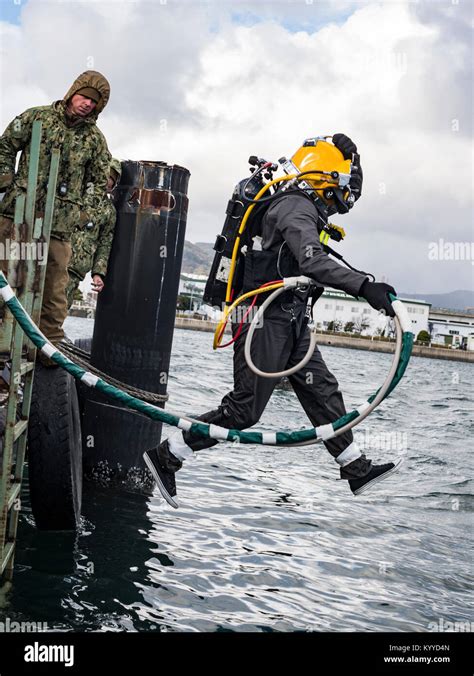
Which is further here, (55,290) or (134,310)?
(134,310)

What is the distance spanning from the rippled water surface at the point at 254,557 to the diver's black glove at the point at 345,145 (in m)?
3.23

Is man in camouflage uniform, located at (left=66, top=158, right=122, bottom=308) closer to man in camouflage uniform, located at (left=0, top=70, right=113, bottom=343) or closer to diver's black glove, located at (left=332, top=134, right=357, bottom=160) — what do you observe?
man in camouflage uniform, located at (left=0, top=70, right=113, bottom=343)

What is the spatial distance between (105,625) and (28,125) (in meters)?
3.79

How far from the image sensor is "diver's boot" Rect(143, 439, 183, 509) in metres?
7.05

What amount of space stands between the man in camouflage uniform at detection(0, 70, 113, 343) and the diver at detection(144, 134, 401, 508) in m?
1.38

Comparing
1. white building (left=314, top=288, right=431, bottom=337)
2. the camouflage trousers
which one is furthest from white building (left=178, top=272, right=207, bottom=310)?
the camouflage trousers

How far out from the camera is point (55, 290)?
23.2 ft

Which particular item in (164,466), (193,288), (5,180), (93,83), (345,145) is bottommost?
(164,466)

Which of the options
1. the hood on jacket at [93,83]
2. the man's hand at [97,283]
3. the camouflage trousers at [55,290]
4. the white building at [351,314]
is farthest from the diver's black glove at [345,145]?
the white building at [351,314]

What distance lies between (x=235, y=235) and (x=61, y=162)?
1529 mm

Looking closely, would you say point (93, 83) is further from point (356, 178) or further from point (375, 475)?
point (375, 475)

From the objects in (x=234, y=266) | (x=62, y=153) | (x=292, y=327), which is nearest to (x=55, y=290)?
(x=62, y=153)

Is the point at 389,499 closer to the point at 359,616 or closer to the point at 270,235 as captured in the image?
the point at 359,616

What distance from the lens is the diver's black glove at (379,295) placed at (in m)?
5.82
